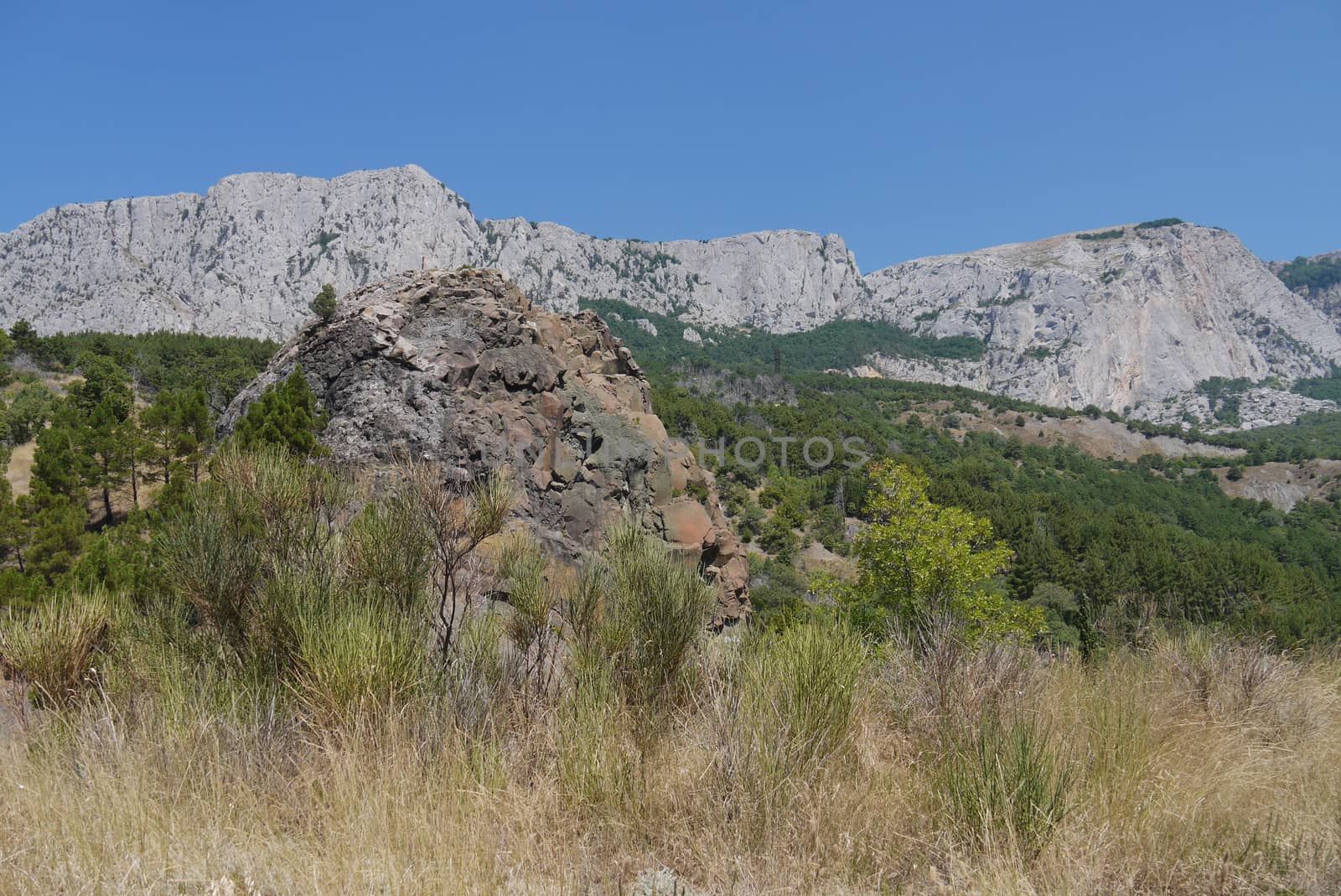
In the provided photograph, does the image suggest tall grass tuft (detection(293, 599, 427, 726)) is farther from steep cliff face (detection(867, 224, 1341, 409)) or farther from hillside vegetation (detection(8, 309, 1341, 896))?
steep cliff face (detection(867, 224, 1341, 409))

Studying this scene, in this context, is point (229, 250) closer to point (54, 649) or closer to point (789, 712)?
point (54, 649)

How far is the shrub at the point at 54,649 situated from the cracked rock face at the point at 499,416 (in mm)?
8722

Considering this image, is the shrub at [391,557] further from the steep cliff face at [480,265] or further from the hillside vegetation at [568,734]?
the steep cliff face at [480,265]

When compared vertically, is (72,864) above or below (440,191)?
below

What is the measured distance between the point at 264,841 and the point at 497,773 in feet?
3.60

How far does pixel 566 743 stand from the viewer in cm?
384

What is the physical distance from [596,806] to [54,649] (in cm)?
399

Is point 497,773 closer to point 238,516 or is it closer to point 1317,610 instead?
point 238,516

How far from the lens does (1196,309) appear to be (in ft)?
625

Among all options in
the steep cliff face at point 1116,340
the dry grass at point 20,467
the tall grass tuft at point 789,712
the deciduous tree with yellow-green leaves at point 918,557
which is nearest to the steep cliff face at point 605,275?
the steep cliff face at point 1116,340

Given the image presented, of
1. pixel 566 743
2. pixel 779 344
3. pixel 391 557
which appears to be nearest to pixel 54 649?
pixel 391 557

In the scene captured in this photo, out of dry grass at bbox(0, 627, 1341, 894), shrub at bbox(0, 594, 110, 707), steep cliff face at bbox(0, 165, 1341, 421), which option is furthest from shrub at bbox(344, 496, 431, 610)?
steep cliff face at bbox(0, 165, 1341, 421)

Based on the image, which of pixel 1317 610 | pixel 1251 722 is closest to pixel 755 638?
pixel 1251 722

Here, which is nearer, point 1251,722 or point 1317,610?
point 1251,722
